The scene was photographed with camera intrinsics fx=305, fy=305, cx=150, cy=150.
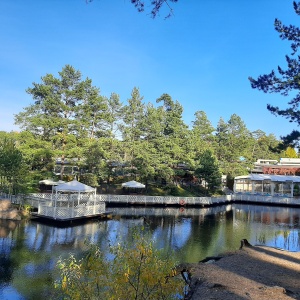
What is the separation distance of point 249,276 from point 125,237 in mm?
7594

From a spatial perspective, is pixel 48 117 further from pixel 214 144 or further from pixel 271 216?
pixel 214 144

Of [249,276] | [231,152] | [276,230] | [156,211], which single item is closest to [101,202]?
[156,211]

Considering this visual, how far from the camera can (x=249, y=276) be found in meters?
8.70

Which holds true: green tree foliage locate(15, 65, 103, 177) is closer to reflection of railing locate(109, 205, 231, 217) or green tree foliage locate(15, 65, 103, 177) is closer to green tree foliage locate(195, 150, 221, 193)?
reflection of railing locate(109, 205, 231, 217)

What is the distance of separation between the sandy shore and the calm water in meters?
2.14

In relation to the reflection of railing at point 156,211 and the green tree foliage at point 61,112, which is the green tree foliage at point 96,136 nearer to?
the green tree foliage at point 61,112

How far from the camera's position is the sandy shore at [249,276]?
22.9ft

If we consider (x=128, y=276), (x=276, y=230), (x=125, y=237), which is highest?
(x=128, y=276)

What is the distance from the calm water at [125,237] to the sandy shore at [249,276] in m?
2.14

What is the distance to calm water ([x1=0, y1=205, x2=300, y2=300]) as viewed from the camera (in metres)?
9.49

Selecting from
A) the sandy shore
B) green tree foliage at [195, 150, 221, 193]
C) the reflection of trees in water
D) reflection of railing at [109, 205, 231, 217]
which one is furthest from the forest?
the sandy shore

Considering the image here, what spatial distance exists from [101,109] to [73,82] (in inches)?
168

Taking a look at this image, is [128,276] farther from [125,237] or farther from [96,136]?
[96,136]

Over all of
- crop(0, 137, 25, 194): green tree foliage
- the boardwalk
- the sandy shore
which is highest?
crop(0, 137, 25, 194): green tree foliage
